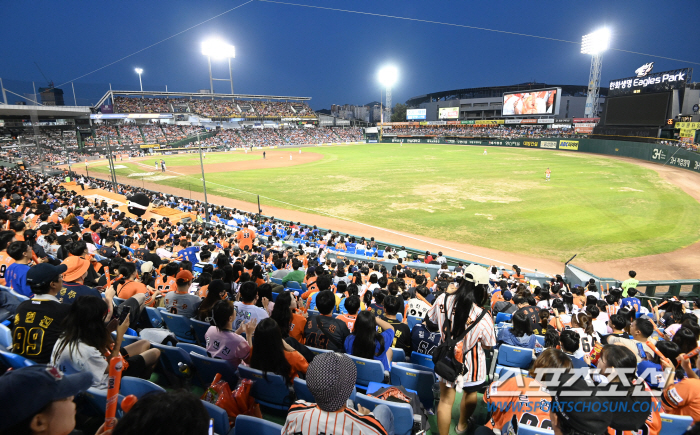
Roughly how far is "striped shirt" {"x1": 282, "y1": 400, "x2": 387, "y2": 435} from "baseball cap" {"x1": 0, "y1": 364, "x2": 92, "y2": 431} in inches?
55.9

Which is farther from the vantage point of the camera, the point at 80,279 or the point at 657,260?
the point at 657,260

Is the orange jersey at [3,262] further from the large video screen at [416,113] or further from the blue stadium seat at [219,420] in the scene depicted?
the large video screen at [416,113]

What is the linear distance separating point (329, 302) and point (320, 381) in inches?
96.5

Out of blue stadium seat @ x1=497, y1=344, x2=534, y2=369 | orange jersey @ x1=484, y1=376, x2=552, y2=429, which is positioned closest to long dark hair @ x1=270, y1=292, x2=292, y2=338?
orange jersey @ x1=484, y1=376, x2=552, y2=429

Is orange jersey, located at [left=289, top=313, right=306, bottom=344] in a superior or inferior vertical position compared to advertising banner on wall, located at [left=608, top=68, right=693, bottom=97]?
inferior

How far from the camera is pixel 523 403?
11.5 ft

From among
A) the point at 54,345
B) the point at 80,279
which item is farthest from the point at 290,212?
the point at 54,345

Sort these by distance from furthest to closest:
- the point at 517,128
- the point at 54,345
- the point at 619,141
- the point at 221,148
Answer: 1. the point at 517,128
2. the point at 221,148
3. the point at 619,141
4. the point at 54,345

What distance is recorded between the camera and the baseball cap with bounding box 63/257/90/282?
5.81 m

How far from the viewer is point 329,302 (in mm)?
4945

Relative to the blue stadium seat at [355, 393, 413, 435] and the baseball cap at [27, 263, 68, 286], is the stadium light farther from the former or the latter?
the blue stadium seat at [355, 393, 413, 435]

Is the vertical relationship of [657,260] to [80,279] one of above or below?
below

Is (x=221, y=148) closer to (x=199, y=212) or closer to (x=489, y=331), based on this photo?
(x=199, y=212)

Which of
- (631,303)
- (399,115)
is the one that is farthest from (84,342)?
(399,115)
